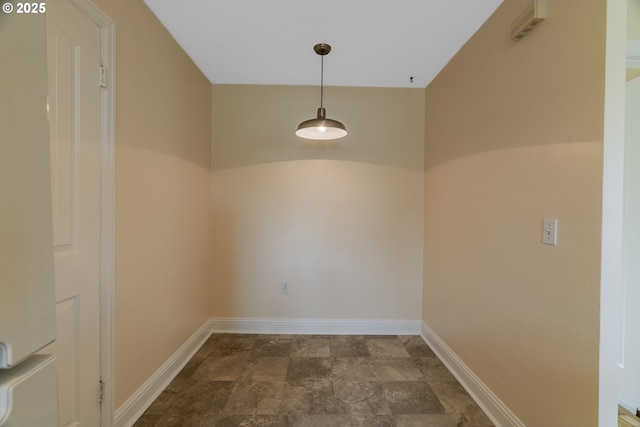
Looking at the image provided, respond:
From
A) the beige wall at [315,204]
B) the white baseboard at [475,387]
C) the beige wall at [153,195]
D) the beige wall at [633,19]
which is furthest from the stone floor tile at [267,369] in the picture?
the beige wall at [633,19]

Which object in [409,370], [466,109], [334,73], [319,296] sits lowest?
[409,370]

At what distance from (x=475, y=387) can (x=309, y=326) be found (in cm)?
156

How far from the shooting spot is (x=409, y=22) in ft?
5.96

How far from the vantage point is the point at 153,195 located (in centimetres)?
178

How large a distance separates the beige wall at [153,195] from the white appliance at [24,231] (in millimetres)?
1207

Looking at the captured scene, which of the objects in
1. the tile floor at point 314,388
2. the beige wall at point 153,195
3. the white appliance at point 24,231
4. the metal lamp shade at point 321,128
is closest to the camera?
the white appliance at point 24,231

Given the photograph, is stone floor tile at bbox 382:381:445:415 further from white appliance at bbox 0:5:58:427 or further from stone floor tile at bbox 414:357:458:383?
white appliance at bbox 0:5:58:427

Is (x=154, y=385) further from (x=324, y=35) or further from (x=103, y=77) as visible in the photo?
(x=324, y=35)

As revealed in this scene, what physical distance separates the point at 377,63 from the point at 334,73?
42 cm

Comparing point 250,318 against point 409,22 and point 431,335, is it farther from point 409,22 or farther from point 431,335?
point 409,22

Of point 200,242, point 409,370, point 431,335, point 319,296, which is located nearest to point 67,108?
point 200,242

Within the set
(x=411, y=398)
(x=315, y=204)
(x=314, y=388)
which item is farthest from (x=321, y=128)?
(x=411, y=398)

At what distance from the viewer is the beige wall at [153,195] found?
1.51 metres

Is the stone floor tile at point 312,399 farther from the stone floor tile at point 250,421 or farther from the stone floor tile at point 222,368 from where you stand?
the stone floor tile at point 222,368
